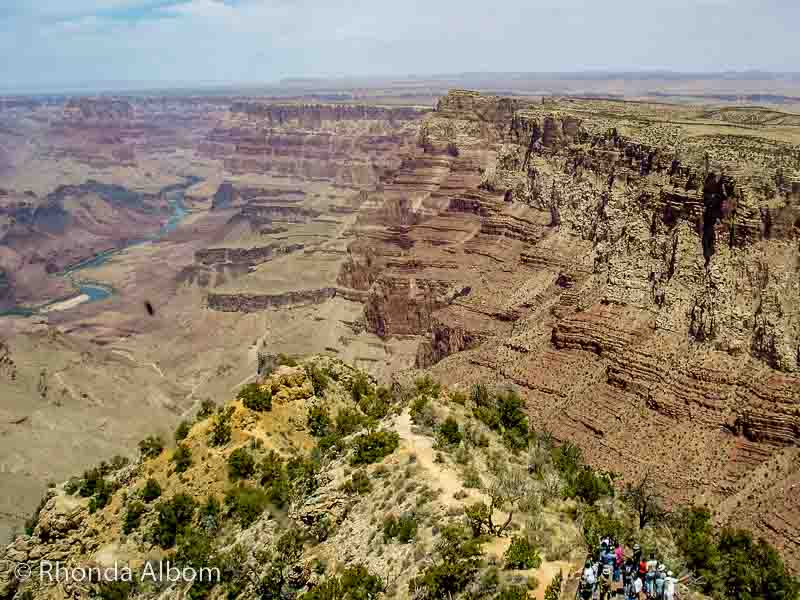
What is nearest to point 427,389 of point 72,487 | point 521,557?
point 521,557

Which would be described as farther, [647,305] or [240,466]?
[647,305]

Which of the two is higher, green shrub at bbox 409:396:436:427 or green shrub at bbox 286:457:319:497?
green shrub at bbox 409:396:436:427

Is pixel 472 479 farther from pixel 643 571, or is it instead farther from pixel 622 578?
pixel 643 571

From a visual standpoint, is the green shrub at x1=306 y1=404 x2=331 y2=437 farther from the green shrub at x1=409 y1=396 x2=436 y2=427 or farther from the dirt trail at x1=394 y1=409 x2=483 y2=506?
the green shrub at x1=409 y1=396 x2=436 y2=427

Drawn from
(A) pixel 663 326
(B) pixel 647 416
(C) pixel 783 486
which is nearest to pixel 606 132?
(A) pixel 663 326

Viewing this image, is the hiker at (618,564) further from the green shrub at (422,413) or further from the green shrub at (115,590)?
the green shrub at (115,590)

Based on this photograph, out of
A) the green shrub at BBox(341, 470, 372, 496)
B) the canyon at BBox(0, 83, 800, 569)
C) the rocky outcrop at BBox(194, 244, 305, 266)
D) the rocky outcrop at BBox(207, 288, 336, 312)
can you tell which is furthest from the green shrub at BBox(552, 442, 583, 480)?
the rocky outcrop at BBox(194, 244, 305, 266)

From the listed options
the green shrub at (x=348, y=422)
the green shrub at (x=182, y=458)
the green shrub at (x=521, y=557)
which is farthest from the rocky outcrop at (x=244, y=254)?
the green shrub at (x=521, y=557)
